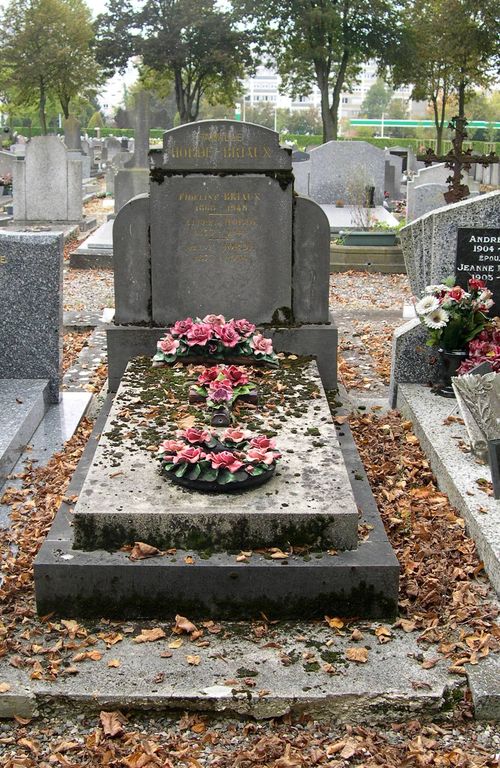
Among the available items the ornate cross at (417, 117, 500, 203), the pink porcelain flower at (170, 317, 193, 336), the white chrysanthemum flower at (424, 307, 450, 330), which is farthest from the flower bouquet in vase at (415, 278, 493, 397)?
the ornate cross at (417, 117, 500, 203)

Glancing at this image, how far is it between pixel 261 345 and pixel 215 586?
2537mm

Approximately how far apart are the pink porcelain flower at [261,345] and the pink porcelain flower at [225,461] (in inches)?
79.2

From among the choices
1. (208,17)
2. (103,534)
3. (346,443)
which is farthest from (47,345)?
(208,17)

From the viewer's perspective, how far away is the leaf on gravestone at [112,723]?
352 centimetres

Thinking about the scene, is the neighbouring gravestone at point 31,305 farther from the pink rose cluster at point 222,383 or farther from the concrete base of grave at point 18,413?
the pink rose cluster at point 222,383

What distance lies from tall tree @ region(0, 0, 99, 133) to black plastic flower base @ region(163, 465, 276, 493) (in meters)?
41.4

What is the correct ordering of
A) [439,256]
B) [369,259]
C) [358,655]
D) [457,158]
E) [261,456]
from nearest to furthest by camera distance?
[358,655]
[261,456]
[439,256]
[457,158]
[369,259]

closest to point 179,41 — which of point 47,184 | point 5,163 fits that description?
point 5,163

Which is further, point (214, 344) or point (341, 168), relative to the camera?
point (341, 168)

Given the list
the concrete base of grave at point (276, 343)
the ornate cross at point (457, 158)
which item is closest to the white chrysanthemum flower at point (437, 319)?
the concrete base of grave at point (276, 343)

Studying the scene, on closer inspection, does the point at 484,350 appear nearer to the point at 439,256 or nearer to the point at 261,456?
the point at 439,256

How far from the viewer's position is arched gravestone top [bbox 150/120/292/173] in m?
6.59

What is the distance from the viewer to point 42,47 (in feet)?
141

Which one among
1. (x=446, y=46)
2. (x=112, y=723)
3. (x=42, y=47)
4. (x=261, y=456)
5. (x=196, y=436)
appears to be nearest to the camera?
(x=112, y=723)
